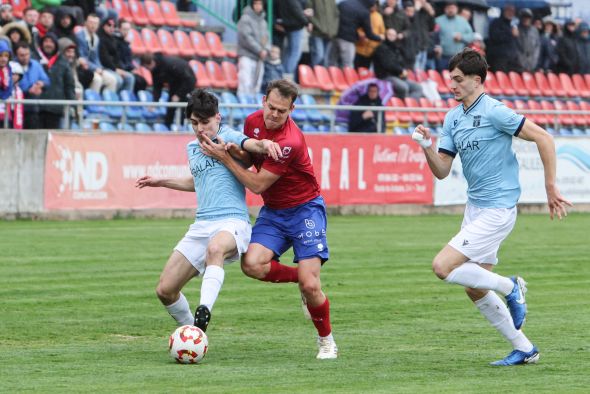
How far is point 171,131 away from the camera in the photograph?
76.9ft

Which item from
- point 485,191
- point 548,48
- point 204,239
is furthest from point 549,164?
point 548,48

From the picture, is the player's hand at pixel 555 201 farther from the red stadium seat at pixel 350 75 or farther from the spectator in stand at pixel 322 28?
the red stadium seat at pixel 350 75

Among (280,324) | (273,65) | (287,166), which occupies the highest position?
(287,166)

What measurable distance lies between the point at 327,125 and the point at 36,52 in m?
5.84

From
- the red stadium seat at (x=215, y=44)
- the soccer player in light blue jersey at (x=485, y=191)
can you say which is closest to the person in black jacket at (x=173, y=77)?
the red stadium seat at (x=215, y=44)

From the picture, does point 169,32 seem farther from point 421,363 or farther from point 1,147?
point 421,363

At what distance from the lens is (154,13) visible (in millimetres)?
29844

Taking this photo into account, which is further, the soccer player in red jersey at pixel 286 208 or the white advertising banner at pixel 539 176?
the white advertising banner at pixel 539 176

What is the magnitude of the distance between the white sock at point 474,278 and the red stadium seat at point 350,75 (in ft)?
68.5

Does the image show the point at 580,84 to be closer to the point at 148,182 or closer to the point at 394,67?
the point at 394,67

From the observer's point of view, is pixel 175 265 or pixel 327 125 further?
pixel 327 125

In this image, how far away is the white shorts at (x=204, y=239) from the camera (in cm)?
977

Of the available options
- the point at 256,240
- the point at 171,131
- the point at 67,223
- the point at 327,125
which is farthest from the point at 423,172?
the point at 256,240

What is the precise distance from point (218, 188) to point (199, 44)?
2030 cm
